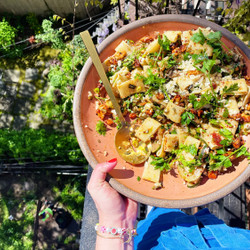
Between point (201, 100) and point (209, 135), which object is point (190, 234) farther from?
point (201, 100)

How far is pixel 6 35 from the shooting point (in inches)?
193

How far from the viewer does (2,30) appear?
4.92 meters

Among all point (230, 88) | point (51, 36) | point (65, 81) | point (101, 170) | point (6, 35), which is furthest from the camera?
point (6, 35)

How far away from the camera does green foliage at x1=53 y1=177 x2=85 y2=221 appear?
4.64 metres

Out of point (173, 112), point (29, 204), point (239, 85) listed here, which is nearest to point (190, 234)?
point (173, 112)

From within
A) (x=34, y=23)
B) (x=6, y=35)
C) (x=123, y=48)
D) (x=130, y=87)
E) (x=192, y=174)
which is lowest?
(x=192, y=174)

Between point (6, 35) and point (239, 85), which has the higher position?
point (6, 35)

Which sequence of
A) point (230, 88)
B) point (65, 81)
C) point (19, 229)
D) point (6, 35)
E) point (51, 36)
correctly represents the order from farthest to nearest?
1. point (6, 35)
2. point (19, 229)
3. point (51, 36)
4. point (65, 81)
5. point (230, 88)

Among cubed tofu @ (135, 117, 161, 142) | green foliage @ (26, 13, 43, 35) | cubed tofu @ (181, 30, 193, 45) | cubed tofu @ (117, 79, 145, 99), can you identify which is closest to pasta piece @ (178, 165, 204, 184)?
cubed tofu @ (135, 117, 161, 142)

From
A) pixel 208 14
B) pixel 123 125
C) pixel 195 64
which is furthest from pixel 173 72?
pixel 208 14

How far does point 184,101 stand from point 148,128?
0.37 meters

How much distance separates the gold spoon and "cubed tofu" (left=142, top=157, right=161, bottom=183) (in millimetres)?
58

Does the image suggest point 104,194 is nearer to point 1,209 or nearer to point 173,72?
point 173,72

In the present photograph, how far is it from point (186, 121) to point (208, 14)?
95.6 inches
